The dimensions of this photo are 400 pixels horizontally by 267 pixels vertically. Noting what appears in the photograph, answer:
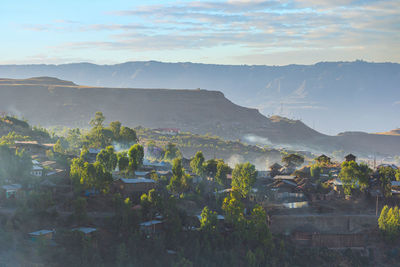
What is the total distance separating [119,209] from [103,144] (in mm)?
43171

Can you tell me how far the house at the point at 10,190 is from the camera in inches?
2405

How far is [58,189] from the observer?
63844mm

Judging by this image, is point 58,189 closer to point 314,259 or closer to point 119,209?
point 119,209

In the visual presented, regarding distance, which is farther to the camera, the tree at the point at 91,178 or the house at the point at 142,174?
the house at the point at 142,174

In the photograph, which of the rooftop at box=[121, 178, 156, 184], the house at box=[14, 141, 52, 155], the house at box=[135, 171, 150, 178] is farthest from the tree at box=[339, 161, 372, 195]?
the house at box=[14, 141, 52, 155]

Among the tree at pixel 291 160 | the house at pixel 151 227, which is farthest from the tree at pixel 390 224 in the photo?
the tree at pixel 291 160

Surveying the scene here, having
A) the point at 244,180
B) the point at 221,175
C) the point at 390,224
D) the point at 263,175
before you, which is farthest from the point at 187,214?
the point at 263,175

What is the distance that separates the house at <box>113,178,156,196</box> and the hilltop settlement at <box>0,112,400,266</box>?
0.36 feet

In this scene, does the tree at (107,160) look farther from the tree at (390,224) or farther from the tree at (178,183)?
Result: the tree at (390,224)

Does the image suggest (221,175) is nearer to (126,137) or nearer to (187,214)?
(187,214)

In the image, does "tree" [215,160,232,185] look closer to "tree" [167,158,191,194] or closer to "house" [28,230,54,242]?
"tree" [167,158,191,194]

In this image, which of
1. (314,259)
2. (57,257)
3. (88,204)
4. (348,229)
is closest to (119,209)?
(88,204)

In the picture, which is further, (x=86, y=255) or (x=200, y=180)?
(x=200, y=180)

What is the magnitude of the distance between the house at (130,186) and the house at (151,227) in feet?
26.4
